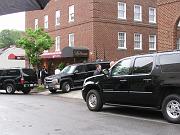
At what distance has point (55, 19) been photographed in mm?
39250

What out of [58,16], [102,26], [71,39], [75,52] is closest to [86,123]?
[75,52]

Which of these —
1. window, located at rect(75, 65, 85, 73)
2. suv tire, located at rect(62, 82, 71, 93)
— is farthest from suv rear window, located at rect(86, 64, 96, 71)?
suv tire, located at rect(62, 82, 71, 93)

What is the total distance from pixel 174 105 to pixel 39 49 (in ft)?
67.8

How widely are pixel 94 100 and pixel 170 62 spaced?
11.8 feet

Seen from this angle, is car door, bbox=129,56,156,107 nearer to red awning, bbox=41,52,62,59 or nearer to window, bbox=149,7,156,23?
red awning, bbox=41,52,62,59

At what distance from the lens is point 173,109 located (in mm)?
10430

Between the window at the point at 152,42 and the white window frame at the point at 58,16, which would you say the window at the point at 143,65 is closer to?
the window at the point at 152,42

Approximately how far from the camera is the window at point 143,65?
11375 millimetres

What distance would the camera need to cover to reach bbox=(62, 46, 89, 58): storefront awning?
32.3 m

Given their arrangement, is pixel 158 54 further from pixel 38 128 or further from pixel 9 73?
pixel 9 73

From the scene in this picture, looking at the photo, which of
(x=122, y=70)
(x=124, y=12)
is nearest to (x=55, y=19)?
(x=124, y=12)

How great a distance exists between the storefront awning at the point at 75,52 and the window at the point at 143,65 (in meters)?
20.5

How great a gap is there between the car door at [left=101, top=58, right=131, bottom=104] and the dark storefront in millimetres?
19567

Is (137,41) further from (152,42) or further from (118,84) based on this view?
(118,84)
